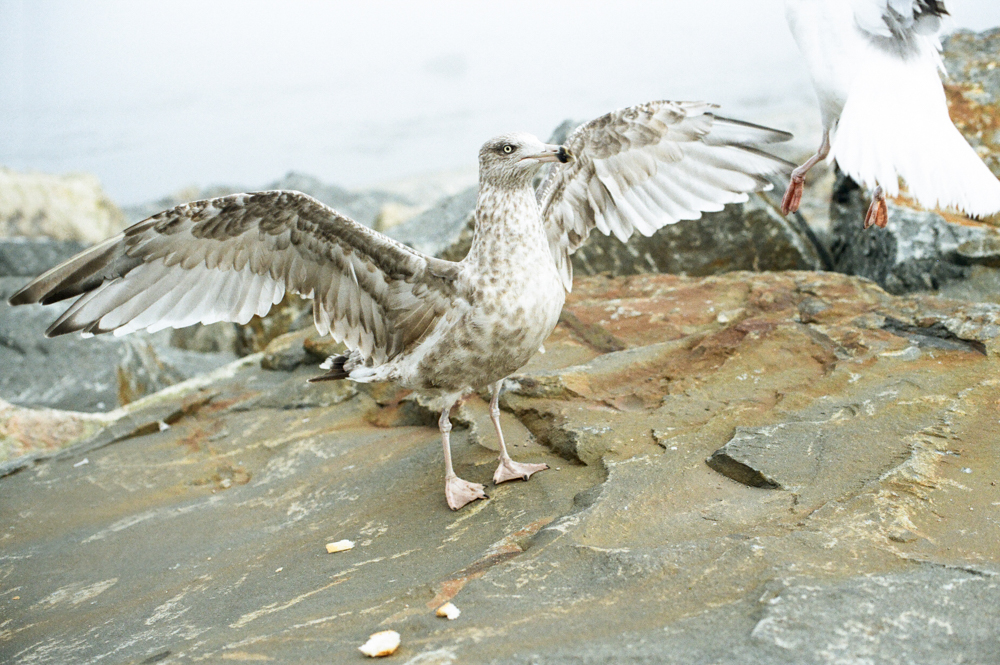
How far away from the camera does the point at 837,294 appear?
4859mm

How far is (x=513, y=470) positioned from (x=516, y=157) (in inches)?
55.7

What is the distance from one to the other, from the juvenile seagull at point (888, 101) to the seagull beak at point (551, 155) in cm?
114

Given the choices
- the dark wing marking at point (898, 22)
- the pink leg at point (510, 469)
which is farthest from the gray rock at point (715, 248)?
the pink leg at point (510, 469)

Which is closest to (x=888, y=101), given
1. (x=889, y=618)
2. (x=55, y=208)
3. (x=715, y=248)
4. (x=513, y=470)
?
(x=513, y=470)

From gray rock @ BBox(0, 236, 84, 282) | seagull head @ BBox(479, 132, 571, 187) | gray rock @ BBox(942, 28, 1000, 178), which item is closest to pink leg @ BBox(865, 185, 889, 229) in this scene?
seagull head @ BBox(479, 132, 571, 187)

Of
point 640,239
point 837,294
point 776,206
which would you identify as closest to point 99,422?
point 640,239

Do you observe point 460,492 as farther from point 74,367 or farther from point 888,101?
point 74,367

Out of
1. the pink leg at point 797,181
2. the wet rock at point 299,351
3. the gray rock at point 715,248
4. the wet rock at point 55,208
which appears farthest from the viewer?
the wet rock at point 55,208

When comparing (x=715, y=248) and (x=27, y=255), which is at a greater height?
(x=27, y=255)

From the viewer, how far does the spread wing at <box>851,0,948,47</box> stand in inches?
153

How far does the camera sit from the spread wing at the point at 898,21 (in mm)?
3898

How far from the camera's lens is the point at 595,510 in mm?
3041

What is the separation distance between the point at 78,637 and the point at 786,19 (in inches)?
173

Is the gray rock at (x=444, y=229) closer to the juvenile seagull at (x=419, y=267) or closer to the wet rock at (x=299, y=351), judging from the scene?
the wet rock at (x=299, y=351)
